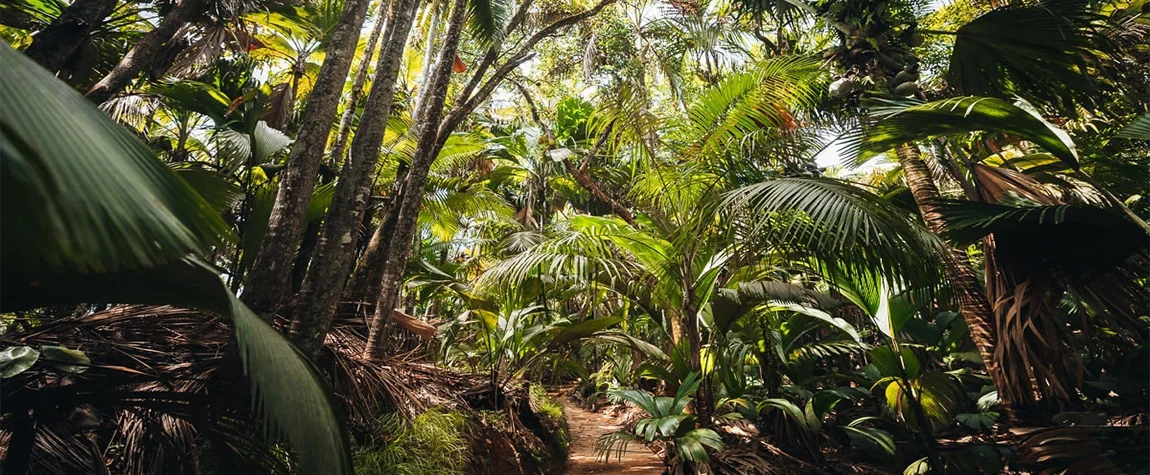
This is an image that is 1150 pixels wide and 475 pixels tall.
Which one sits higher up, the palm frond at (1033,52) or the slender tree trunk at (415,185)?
the palm frond at (1033,52)

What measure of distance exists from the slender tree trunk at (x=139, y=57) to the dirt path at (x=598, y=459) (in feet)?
14.9

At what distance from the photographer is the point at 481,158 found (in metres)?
8.77

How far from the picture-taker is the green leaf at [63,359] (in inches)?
68.3

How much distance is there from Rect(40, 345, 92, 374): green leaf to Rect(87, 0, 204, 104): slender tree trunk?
2.07 meters

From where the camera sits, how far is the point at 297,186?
110 inches

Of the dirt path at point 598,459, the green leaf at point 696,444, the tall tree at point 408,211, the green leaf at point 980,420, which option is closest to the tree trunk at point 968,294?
the green leaf at point 980,420

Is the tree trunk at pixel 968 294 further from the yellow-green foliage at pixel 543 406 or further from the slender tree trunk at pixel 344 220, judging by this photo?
the yellow-green foliage at pixel 543 406

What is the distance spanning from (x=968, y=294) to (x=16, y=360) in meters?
4.89

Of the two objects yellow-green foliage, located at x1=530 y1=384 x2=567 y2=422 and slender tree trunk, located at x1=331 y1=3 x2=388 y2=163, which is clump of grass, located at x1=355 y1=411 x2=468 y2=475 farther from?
slender tree trunk, located at x1=331 y1=3 x2=388 y2=163

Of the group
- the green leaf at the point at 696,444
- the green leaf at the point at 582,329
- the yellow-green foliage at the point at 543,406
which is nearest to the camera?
the green leaf at the point at 696,444

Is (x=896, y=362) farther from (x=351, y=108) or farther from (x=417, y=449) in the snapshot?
(x=351, y=108)

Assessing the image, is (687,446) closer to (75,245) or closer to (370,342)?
(370,342)

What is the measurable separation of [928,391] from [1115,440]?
1.67 m

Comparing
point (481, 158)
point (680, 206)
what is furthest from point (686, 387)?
point (481, 158)
